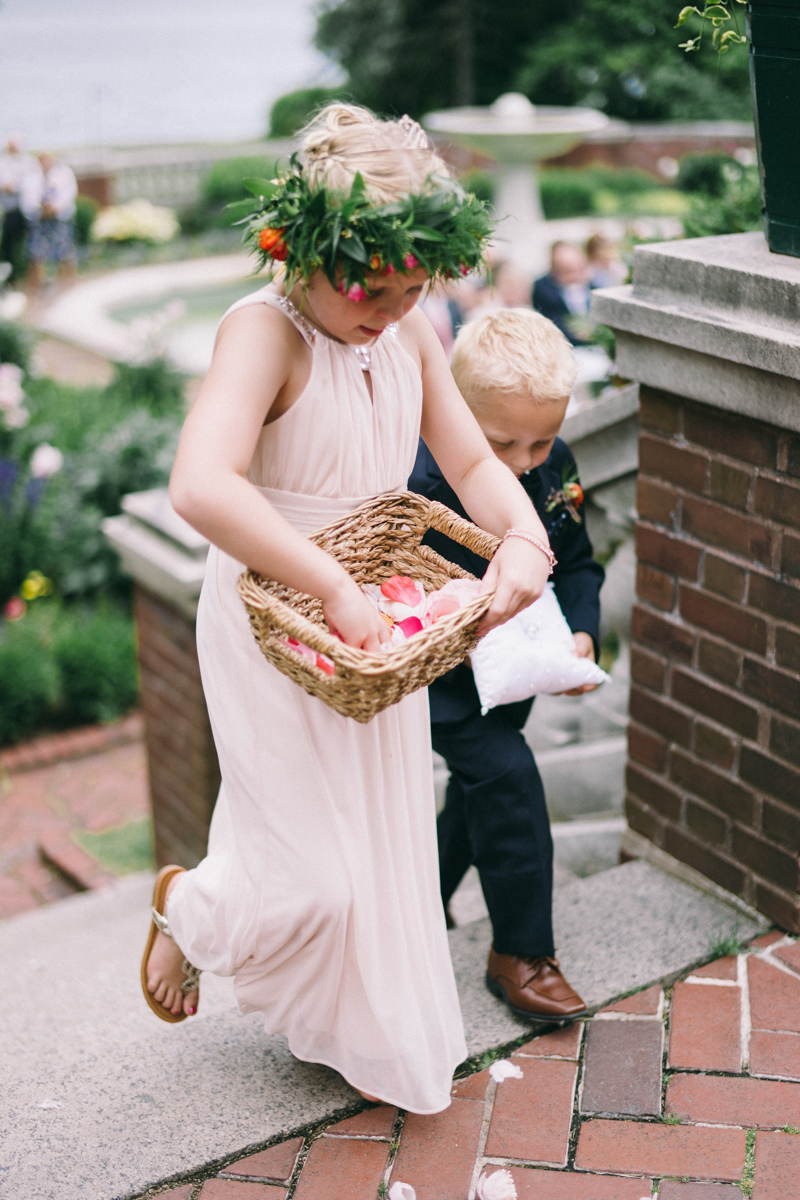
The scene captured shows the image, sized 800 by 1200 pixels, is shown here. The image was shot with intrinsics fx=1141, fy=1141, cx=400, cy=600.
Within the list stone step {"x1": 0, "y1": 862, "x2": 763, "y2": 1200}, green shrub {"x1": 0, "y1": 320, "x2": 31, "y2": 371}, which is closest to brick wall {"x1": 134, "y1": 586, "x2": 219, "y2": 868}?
stone step {"x1": 0, "y1": 862, "x2": 763, "y2": 1200}

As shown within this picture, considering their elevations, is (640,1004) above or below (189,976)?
below

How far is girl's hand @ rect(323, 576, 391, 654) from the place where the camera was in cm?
174

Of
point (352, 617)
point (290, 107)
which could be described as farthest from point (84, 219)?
point (352, 617)

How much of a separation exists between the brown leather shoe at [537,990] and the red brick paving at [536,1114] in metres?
0.11

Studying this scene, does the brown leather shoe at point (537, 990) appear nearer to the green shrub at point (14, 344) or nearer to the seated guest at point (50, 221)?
the green shrub at point (14, 344)

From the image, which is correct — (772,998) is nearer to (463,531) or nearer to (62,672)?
(463,531)

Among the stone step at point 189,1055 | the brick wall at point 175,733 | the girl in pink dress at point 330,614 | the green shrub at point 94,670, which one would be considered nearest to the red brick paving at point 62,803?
the green shrub at point 94,670

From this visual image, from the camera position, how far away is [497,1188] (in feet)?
6.38

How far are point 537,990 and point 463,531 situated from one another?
102 centimetres

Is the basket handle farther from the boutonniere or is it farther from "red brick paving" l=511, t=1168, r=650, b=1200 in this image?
"red brick paving" l=511, t=1168, r=650, b=1200

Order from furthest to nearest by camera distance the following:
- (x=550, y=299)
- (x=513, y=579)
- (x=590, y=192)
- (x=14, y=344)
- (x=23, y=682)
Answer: (x=590, y=192) → (x=14, y=344) → (x=550, y=299) → (x=23, y=682) → (x=513, y=579)

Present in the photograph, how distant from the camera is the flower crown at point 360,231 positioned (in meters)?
1.63

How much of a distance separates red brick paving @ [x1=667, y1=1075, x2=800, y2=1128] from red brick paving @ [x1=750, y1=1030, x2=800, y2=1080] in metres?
0.03

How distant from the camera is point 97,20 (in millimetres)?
60969
